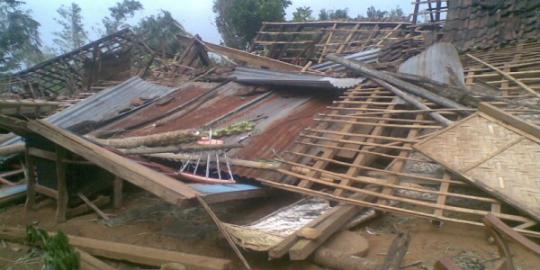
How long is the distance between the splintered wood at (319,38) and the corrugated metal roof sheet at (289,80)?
3681 mm

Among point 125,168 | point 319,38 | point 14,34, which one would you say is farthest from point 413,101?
point 14,34

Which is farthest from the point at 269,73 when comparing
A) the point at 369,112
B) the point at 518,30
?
the point at 518,30

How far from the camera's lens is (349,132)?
5.17 metres

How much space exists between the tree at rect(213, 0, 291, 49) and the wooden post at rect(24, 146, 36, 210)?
1140 cm

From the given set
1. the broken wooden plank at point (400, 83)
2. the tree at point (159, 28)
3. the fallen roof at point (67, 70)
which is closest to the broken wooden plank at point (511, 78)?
the broken wooden plank at point (400, 83)

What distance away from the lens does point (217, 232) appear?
4285 millimetres

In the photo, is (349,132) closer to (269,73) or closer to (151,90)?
(269,73)

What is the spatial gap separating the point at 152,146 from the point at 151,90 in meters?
3.61

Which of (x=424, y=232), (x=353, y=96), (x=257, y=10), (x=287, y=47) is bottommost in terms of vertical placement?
(x=424, y=232)

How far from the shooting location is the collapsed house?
3.52 m

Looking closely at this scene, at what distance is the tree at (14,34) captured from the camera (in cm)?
1373

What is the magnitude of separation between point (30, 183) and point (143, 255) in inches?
102

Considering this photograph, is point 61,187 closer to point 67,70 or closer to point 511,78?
point 511,78

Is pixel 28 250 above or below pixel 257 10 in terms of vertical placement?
below
